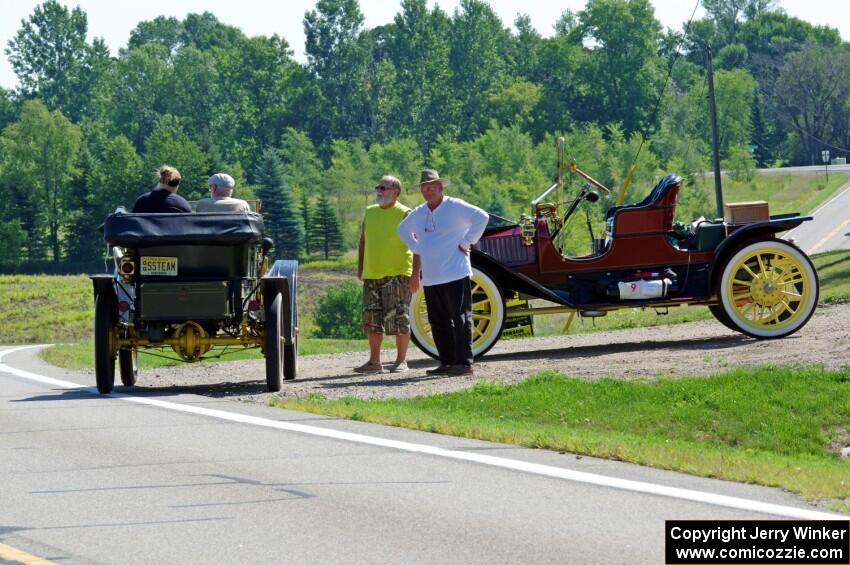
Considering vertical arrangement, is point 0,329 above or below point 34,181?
below

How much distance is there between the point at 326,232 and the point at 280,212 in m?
4.97

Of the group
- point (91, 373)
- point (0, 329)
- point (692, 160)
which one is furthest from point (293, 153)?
point (91, 373)

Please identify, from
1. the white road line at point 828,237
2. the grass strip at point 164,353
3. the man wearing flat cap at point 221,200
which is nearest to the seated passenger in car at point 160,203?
the man wearing flat cap at point 221,200

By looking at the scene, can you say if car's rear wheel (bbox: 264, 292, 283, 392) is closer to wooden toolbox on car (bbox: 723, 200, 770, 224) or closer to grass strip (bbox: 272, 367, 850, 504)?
grass strip (bbox: 272, 367, 850, 504)

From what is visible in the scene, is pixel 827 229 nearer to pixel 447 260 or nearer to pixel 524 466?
pixel 447 260

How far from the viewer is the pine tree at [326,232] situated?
129875 mm

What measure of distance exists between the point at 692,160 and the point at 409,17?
209ft

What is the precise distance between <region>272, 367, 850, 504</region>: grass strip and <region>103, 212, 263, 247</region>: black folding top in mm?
1742

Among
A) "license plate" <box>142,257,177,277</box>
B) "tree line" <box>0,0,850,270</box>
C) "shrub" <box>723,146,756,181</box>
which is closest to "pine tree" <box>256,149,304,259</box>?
"tree line" <box>0,0,850,270</box>

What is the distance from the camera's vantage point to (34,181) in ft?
472

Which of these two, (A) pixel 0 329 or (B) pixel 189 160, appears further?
(B) pixel 189 160

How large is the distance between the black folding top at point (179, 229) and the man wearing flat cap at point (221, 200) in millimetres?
720

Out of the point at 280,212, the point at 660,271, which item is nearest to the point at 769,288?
the point at 660,271

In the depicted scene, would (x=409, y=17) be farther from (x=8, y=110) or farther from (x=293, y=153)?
(x=8, y=110)
